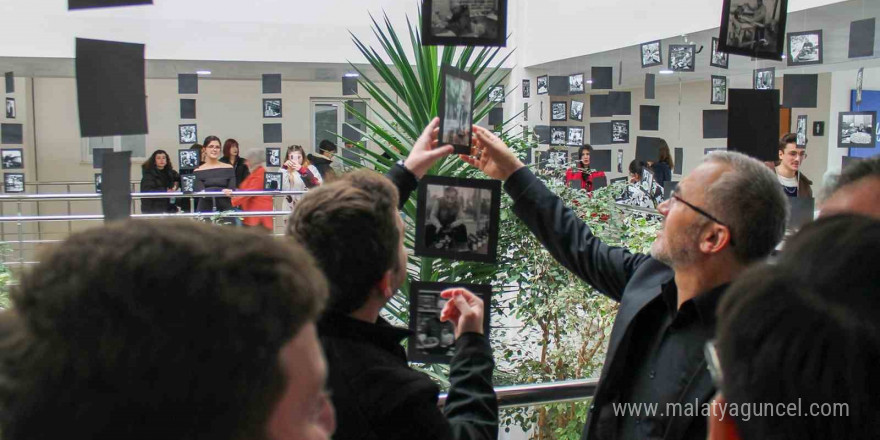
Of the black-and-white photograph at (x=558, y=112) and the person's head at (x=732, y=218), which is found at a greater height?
the black-and-white photograph at (x=558, y=112)

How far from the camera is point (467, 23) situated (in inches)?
69.7

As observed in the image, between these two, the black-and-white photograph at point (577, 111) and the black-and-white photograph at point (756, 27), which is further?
the black-and-white photograph at point (577, 111)

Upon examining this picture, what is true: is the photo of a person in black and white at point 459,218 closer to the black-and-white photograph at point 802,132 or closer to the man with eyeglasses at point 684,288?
the man with eyeglasses at point 684,288

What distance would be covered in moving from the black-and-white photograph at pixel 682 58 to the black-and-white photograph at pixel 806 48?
1.49 m

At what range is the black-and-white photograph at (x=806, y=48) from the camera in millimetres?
3898

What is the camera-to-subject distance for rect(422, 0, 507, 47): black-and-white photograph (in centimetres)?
176

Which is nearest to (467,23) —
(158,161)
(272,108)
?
(272,108)

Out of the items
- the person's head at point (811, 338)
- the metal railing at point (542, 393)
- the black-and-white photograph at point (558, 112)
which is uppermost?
the black-and-white photograph at point (558, 112)

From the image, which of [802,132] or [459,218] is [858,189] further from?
[802,132]

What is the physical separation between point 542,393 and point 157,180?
264 inches

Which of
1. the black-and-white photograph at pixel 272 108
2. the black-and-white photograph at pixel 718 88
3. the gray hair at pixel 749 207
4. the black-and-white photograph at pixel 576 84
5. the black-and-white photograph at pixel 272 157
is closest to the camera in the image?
the gray hair at pixel 749 207

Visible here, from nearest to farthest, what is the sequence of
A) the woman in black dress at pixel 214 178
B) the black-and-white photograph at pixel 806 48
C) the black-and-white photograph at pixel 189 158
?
the black-and-white photograph at pixel 806 48
the woman in black dress at pixel 214 178
the black-and-white photograph at pixel 189 158

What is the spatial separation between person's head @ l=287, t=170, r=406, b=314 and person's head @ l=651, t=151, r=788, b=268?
2.20ft

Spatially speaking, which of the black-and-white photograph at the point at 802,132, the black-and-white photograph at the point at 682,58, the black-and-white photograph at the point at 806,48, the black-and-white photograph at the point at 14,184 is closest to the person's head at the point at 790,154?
the black-and-white photograph at the point at 802,132
